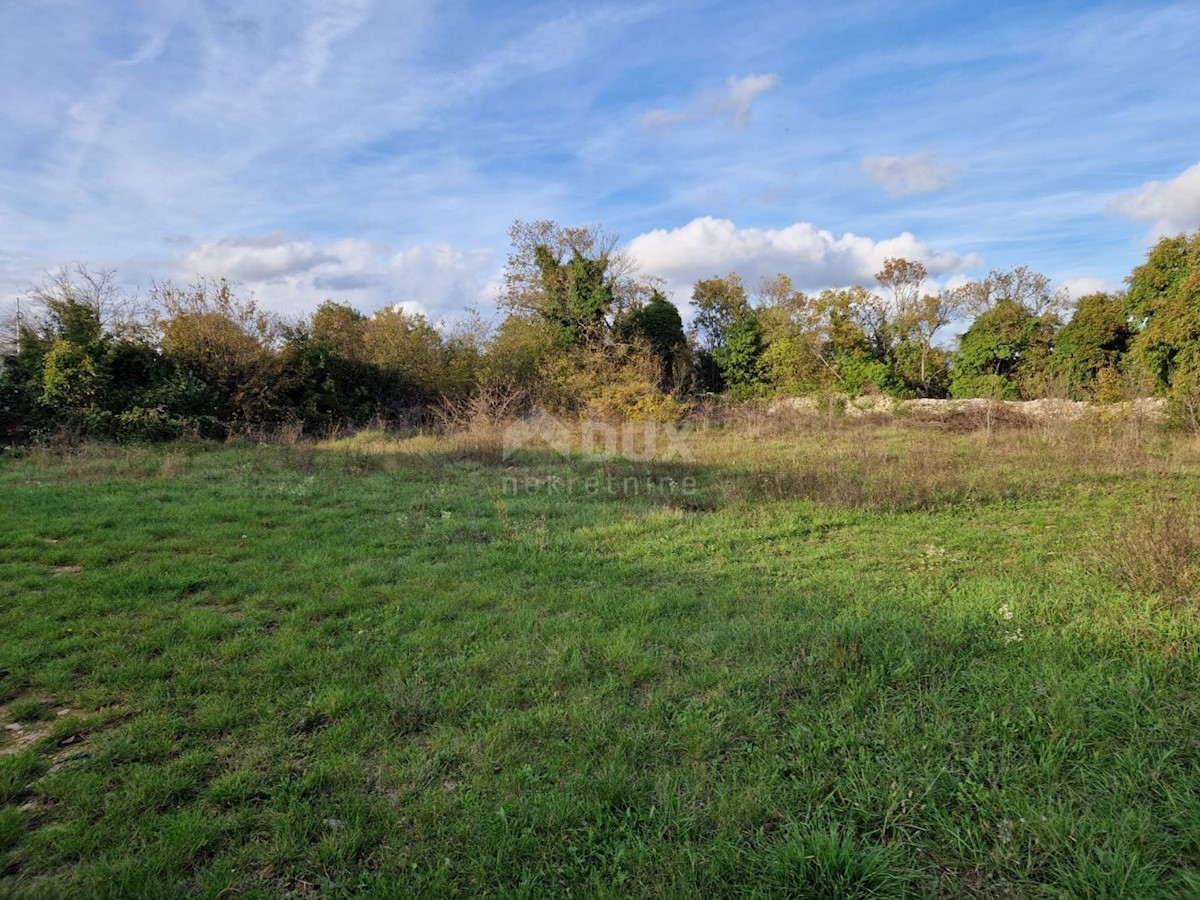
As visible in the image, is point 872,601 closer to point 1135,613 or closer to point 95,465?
point 1135,613

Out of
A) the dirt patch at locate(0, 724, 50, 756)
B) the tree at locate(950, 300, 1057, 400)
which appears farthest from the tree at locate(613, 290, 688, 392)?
the dirt patch at locate(0, 724, 50, 756)

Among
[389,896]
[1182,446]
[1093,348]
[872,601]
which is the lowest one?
[389,896]

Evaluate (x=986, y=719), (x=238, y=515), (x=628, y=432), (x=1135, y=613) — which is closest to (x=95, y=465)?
(x=238, y=515)

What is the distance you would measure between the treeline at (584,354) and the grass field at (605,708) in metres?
8.30

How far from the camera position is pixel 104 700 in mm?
2830

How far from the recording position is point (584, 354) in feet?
52.2

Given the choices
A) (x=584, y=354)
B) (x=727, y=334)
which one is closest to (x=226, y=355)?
(x=584, y=354)

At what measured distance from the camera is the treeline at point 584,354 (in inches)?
472

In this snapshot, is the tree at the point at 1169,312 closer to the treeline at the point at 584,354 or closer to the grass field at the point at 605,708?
the treeline at the point at 584,354

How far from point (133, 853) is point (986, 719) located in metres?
3.38

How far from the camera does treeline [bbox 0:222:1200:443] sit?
12.0 meters

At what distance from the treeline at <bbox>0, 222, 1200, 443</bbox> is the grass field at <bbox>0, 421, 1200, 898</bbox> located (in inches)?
327

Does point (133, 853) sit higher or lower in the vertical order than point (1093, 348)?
lower
